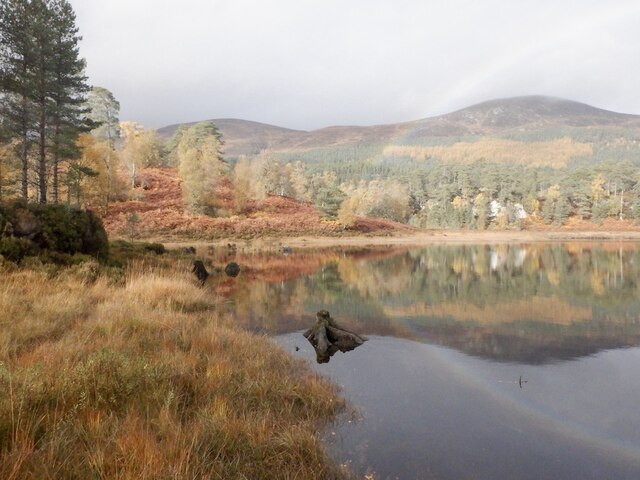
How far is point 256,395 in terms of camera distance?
19.6 ft

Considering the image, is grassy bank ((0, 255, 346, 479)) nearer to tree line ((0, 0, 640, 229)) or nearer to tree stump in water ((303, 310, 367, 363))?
tree stump in water ((303, 310, 367, 363))

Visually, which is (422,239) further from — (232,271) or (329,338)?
(329,338)

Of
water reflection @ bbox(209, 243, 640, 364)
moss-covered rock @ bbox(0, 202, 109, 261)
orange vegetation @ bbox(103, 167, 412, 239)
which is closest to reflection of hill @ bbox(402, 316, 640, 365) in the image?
water reflection @ bbox(209, 243, 640, 364)

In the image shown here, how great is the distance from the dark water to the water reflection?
0.08 m

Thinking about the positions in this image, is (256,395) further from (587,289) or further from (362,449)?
(587,289)

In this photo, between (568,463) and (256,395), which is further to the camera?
(256,395)

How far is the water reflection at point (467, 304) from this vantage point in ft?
37.1

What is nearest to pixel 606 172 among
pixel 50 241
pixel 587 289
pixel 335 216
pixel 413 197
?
pixel 413 197

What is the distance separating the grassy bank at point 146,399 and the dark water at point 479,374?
0.99 m

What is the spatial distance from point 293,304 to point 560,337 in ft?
29.6

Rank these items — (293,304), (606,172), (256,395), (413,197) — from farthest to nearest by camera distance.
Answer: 1. (413,197)
2. (606,172)
3. (293,304)
4. (256,395)

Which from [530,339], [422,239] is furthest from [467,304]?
[422,239]

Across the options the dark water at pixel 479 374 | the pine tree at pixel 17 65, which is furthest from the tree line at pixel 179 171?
the dark water at pixel 479 374

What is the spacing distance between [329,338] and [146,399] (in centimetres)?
637
